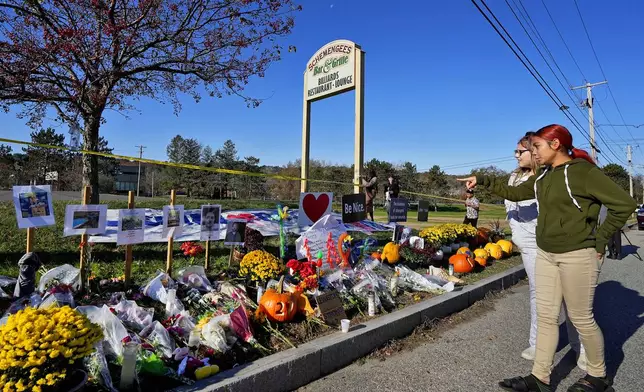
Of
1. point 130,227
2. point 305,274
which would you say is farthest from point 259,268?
point 130,227

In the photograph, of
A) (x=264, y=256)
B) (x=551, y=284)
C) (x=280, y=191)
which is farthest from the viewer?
(x=280, y=191)

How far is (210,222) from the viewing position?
509 centimetres

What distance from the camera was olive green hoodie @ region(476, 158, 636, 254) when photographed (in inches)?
103

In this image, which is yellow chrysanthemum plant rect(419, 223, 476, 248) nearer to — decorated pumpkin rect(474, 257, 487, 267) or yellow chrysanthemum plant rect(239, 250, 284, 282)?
decorated pumpkin rect(474, 257, 487, 267)

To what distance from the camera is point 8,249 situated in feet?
18.2

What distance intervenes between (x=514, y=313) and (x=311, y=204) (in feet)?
11.2

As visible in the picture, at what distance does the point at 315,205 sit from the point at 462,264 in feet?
9.26

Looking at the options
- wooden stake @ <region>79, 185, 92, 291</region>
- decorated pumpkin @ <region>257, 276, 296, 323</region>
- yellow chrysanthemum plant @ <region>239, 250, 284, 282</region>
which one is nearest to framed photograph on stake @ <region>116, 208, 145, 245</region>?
wooden stake @ <region>79, 185, 92, 291</region>

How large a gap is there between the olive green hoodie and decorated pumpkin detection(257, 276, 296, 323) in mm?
2292

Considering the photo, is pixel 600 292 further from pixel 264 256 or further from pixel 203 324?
pixel 203 324

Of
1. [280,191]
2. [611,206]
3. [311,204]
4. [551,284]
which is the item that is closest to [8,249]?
[311,204]

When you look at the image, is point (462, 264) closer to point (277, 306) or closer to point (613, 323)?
point (613, 323)

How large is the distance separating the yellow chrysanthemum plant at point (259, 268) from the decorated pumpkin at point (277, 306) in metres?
0.62

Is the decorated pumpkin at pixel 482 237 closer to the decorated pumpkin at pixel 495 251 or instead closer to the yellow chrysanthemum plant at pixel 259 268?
the decorated pumpkin at pixel 495 251
